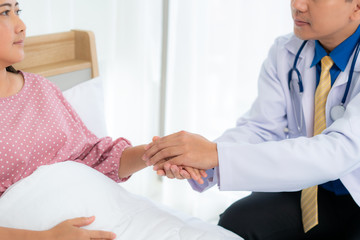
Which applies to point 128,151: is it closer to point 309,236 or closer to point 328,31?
point 309,236

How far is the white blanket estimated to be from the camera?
1.27m

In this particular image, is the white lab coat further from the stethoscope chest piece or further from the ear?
the ear

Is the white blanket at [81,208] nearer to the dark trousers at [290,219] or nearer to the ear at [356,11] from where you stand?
the dark trousers at [290,219]

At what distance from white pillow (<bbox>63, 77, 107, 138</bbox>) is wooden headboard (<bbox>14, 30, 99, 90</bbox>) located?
0.25 ft

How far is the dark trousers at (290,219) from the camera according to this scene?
5.20 ft

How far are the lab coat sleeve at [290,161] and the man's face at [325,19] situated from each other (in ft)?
1.08

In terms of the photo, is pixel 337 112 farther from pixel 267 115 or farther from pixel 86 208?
pixel 86 208

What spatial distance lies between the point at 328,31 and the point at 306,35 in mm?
73

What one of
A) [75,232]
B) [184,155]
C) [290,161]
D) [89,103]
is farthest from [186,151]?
[89,103]

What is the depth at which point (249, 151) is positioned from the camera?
1446 millimetres

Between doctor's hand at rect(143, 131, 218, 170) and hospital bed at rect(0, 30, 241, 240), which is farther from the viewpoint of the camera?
doctor's hand at rect(143, 131, 218, 170)

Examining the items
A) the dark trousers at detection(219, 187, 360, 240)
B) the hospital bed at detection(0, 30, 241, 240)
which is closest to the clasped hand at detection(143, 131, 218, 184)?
the hospital bed at detection(0, 30, 241, 240)

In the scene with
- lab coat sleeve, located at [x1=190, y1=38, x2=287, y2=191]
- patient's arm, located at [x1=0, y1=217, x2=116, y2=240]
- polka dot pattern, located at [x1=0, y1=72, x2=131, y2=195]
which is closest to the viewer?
patient's arm, located at [x1=0, y1=217, x2=116, y2=240]

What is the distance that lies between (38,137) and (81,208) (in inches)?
11.9
